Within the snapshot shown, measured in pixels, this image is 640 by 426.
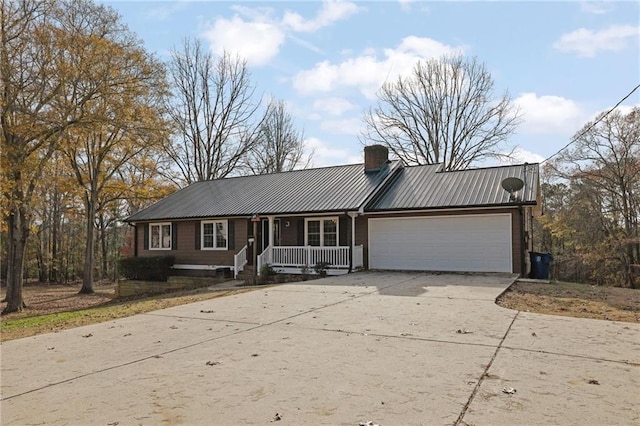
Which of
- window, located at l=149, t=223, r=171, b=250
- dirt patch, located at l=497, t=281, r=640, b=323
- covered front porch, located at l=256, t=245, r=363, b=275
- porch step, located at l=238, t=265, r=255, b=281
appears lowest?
porch step, located at l=238, t=265, r=255, b=281

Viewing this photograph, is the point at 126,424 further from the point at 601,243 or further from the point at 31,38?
the point at 601,243

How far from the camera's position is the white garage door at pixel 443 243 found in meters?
15.3

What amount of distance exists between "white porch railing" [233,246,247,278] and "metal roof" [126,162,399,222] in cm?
167

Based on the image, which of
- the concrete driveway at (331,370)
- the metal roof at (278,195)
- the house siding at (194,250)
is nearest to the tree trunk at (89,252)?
the metal roof at (278,195)

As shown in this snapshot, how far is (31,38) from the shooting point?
15094 mm

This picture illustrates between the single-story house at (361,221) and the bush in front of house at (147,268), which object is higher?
the single-story house at (361,221)

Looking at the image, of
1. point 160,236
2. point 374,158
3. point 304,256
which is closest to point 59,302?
point 160,236

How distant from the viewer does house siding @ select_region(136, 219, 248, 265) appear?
19828 mm

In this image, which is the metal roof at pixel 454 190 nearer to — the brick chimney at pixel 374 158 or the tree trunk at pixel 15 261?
the brick chimney at pixel 374 158

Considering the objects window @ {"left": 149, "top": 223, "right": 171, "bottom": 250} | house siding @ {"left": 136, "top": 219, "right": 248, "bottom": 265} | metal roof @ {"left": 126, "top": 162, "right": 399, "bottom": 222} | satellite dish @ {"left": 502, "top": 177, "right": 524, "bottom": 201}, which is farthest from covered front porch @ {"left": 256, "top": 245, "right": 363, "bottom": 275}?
window @ {"left": 149, "top": 223, "right": 171, "bottom": 250}

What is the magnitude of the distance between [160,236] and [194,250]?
108 inches

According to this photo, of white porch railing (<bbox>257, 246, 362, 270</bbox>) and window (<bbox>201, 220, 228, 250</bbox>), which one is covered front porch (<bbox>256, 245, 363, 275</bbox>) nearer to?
white porch railing (<bbox>257, 246, 362, 270</bbox>)

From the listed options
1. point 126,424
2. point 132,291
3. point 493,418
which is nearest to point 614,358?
point 493,418

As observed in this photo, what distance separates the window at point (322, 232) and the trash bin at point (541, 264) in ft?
24.3
